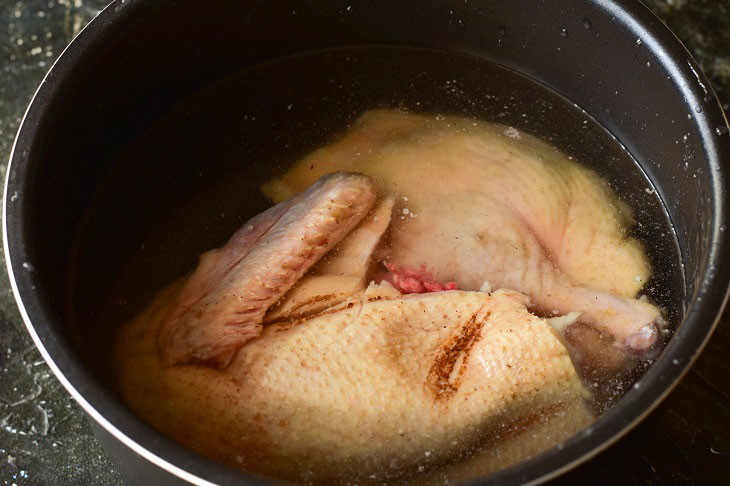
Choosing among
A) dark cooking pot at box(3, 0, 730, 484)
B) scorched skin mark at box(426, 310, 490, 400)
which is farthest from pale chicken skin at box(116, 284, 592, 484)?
dark cooking pot at box(3, 0, 730, 484)

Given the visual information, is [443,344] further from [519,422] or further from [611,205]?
[611,205]

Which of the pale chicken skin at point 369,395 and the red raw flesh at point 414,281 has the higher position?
the red raw flesh at point 414,281

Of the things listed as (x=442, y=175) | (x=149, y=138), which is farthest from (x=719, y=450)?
(x=149, y=138)

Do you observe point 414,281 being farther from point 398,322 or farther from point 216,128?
point 216,128

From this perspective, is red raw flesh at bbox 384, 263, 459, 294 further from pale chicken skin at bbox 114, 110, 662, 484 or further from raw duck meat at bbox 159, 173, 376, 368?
raw duck meat at bbox 159, 173, 376, 368

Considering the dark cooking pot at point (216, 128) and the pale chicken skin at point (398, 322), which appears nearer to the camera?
the dark cooking pot at point (216, 128)

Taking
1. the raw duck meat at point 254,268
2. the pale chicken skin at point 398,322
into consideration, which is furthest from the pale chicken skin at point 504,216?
the raw duck meat at point 254,268

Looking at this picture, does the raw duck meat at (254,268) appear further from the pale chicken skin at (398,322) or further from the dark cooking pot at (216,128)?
the dark cooking pot at (216,128)
